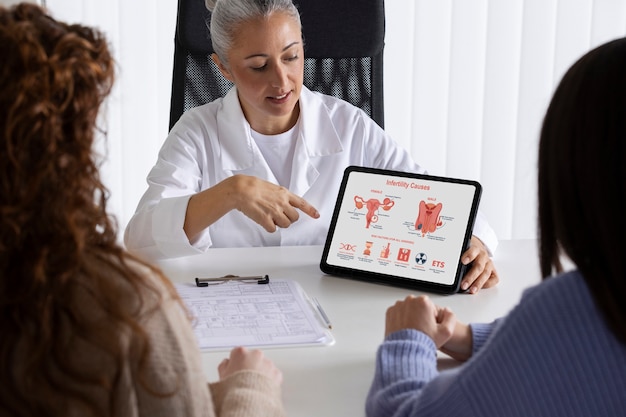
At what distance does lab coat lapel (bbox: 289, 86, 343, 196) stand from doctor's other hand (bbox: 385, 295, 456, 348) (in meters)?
0.79

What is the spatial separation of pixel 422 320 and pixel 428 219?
1.31 feet

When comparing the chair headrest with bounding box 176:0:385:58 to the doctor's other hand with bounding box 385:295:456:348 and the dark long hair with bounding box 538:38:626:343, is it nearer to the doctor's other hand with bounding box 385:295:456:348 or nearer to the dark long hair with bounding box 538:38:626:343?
the doctor's other hand with bounding box 385:295:456:348

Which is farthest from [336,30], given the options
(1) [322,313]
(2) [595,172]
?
(2) [595,172]

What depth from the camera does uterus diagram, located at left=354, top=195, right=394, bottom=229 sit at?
1.54 m

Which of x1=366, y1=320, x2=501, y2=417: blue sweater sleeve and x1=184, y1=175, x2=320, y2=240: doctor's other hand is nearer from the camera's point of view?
x1=366, y1=320, x2=501, y2=417: blue sweater sleeve

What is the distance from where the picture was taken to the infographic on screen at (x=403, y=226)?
147cm

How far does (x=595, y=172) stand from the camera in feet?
2.56

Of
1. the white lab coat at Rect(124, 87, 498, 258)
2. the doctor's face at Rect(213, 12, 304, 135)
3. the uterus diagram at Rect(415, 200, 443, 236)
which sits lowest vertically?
the uterus diagram at Rect(415, 200, 443, 236)

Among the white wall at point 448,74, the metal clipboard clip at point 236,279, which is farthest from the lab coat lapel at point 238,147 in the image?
the white wall at point 448,74

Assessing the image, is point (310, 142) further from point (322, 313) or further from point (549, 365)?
point (549, 365)

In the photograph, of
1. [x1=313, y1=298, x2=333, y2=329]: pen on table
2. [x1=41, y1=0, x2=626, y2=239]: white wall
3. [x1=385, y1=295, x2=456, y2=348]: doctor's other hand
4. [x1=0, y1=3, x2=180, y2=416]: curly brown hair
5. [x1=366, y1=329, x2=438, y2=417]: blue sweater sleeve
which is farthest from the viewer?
[x1=41, y1=0, x2=626, y2=239]: white wall

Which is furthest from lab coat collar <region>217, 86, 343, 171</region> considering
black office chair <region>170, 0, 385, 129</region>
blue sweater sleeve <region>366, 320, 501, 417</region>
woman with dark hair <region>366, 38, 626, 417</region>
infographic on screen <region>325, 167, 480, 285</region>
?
woman with dark hair <region>366, 38, 626, 417</region>

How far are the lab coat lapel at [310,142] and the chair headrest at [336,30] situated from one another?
138mm

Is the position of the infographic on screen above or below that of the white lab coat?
below
